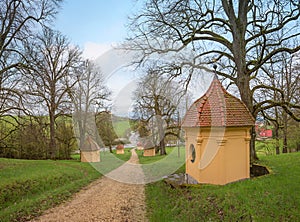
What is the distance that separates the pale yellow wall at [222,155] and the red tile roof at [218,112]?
25cm

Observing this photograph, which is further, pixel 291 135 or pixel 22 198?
pixel 291 135

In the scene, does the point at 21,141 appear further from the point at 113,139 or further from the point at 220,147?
the point at 220,147

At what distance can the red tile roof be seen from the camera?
7.82m

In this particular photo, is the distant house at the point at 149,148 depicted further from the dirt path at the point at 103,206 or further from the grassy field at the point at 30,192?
the dirt path at the point at 103,206

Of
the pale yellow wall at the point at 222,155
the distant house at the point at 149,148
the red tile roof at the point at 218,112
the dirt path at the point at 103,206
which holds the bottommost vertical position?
the dirt path at the point at 103,206

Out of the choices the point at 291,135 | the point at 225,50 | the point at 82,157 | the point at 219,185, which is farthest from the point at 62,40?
the point at 291,135

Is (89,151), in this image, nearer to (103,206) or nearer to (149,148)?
(149,148)

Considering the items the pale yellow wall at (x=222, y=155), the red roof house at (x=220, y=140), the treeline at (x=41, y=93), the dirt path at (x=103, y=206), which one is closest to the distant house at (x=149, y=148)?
the treeline at (x=41, y=93)

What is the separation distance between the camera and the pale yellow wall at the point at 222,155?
7.57 m

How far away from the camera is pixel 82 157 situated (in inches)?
867

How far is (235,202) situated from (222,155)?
1993mm

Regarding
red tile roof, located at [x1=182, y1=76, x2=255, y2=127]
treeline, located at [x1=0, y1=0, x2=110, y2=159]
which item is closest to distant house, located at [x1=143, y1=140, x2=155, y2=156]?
treeline, located at [x1=0, y1=0, x2=110, y2=159]

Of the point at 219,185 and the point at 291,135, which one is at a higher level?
the point at 291,135

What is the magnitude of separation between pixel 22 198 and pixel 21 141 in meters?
12.9
